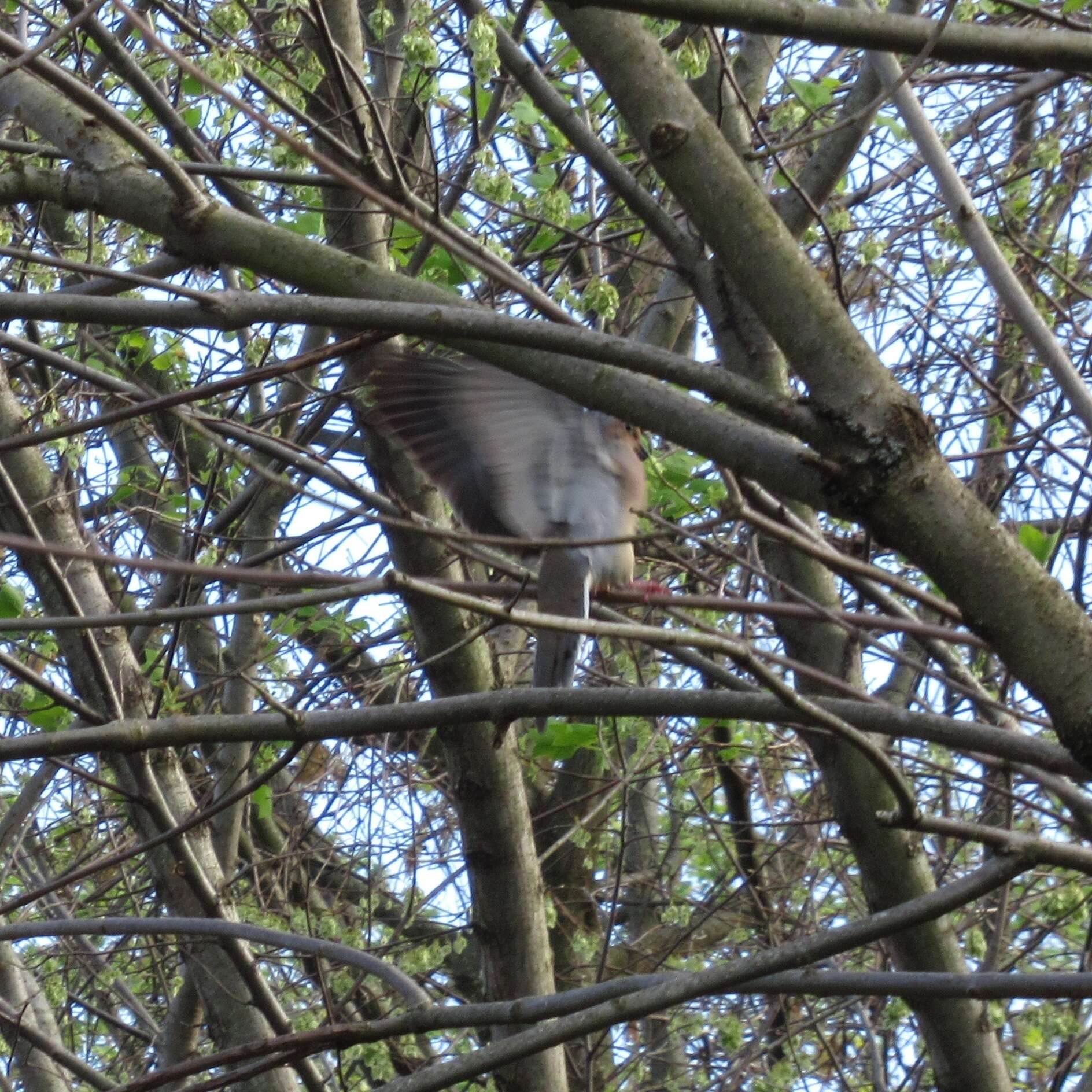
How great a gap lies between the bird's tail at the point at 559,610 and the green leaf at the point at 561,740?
63 millimetres

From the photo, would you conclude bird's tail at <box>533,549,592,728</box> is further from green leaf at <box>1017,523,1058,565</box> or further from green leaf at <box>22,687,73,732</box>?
green leaf at <box>1017,523,1058,565</box>

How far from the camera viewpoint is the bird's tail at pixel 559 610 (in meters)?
4.02

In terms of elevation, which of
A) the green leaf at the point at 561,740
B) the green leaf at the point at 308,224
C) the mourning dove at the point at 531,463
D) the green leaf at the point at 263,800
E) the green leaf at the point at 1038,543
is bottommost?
the green leaf at the point at 1038,543

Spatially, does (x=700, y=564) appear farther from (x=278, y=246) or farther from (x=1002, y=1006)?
(x=278, y=246)

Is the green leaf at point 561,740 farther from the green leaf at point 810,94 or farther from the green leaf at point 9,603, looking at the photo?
the green leaf at point 810,94

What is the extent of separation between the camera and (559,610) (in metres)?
4.15

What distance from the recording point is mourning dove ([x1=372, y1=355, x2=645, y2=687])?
3.99m

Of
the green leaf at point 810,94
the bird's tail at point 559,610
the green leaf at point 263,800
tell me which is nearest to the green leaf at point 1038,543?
the bird's tail at point 559,610

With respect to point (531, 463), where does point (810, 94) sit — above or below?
above

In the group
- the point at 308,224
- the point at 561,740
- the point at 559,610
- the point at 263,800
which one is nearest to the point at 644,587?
the point at 559,610

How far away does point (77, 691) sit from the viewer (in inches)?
149

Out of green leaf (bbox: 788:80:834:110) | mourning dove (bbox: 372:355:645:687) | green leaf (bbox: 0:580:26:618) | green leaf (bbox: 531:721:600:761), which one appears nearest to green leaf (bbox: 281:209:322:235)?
mourning dove (bbox: 372:355:645:687)

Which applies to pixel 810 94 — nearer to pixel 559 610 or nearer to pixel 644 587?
pixel 644 587

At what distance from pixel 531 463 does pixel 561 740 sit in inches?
38.4
